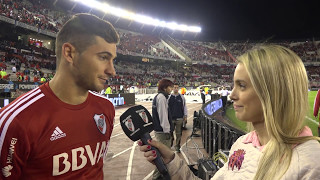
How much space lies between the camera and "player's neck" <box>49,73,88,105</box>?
180 cm

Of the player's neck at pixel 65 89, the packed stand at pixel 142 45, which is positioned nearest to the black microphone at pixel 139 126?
the player's neck at pixel 65 89

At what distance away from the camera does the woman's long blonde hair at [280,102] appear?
110 centimetres

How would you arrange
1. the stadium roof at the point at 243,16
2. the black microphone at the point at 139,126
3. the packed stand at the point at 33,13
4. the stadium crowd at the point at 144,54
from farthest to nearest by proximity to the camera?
the stadium roof at the point at 243,16 < the stadium crowd at the point at 144,54 < the packed stand at the point at 33,13 < the black microphone at the point at 139,126

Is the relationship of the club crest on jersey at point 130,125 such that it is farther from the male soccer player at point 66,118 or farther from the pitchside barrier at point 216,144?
the pitchside barrier at point 216,144

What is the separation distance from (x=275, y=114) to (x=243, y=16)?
6353 cm

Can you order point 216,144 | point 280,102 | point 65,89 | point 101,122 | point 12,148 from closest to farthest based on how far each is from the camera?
→ point 280,102 < point 12,148 < point 65,89 < point 101,122 < point 216,144

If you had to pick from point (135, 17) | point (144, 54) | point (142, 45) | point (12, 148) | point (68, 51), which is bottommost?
point (12, 148)

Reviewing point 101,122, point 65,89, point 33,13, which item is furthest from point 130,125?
point 33,13

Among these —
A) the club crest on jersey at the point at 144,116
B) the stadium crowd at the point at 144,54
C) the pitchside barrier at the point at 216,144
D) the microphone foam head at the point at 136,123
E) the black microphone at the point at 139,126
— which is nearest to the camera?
the black microphone at the point at 139,126

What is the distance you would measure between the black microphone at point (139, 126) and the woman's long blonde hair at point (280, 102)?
66 cm

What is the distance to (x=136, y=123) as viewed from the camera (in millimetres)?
1771

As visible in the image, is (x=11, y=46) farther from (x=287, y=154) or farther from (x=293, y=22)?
(x=293, y=22)

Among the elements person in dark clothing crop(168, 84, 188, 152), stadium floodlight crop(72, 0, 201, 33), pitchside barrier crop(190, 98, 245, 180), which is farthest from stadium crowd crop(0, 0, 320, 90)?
pitchside barrier crop(190, 98, 245, 180)

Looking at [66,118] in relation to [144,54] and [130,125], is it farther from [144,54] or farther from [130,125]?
[144,54]
